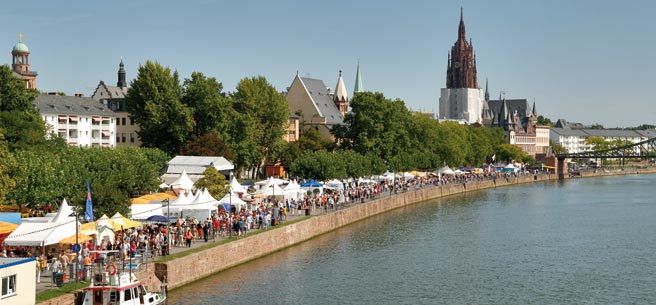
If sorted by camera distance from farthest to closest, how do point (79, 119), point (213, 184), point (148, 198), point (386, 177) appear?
point (79, 119)
point (386, 177)
point (213, 184)
point (148, 198)

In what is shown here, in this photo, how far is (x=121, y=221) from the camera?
41.8m

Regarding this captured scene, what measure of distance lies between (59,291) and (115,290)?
2064 millimetres

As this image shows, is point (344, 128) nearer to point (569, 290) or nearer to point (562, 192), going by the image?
point (562, 192)

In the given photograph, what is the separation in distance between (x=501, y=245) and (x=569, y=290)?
17192 millimetres

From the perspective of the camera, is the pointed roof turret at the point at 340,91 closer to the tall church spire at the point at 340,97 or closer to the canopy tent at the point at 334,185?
the tall church spire at the point at 340,97

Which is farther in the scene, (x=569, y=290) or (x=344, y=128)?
(x=344, y=128)

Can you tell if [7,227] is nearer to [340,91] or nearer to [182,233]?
[182,233]

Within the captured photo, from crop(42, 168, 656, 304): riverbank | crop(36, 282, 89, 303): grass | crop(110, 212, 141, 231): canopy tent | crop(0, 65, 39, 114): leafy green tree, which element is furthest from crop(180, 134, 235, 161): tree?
crop(36, 282, 89, 303): grass

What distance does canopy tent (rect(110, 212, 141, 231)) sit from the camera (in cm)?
4084

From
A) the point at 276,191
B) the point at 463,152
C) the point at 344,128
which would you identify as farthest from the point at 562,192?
the point at 276,191

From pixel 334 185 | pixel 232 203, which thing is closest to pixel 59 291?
pixel 232 203

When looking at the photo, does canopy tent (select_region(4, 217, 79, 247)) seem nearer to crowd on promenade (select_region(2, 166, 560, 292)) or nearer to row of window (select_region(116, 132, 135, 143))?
crowd on promenade (select_region(2, 166, 560, 292))

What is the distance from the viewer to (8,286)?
97.5 feet

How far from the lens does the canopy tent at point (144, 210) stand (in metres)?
46.4
